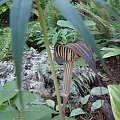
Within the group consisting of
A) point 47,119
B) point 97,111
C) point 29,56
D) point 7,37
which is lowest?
point 97,111

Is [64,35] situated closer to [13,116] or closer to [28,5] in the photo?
[13,116]

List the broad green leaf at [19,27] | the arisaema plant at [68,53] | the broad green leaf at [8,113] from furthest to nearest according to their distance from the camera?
the broad green leaf at [8,113] < the arisaema plant at [68,53] < the broad green leaf at [19,27]

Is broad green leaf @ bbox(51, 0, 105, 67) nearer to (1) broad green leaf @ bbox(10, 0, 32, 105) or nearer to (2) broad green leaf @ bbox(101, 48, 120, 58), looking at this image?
(1) broad green leaf @ bbox(10, 0, 32, 105)

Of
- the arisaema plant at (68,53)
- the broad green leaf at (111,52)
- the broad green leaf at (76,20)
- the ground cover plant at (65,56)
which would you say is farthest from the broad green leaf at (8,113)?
the broad green leaf at (111,52)

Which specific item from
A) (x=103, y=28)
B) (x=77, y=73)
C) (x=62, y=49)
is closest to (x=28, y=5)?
(x=62, y=49)

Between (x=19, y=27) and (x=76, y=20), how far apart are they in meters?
0.10

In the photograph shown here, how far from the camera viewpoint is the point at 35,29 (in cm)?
226

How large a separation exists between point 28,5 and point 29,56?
4.65 feet

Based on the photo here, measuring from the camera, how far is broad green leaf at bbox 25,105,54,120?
99 centimetres

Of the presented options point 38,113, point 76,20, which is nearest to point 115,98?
point 38,113

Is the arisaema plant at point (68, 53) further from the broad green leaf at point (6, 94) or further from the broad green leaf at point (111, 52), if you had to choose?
the broad green leaf at point (111, 52)

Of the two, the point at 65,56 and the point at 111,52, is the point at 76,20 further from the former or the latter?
the point at 111,52

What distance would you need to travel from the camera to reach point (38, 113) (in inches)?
39.4

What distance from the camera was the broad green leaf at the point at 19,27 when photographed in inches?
16.8
